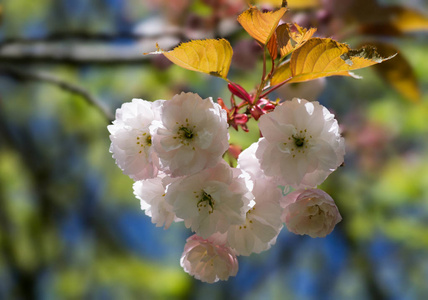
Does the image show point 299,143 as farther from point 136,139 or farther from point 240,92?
point 136,139

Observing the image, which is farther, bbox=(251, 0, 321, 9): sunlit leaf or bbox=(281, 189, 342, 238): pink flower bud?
bbox=(251, 0, 321, 9): sunlit leaf

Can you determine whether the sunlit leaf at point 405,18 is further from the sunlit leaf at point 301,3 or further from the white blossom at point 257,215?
the white blossom at point 257,215

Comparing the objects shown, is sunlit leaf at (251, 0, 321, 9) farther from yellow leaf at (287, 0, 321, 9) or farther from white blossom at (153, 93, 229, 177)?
white blossom at (153, 93, 229, 177)

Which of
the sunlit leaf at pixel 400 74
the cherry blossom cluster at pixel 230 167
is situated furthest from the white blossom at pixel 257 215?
the sunlit leaf at pixel 400 74

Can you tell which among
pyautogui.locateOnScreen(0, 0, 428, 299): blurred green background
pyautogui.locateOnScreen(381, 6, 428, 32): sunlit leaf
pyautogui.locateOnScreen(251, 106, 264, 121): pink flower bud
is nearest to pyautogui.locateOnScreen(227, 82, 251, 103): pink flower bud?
pyautogui.locateOnScreen(251, 106, 264, 121): pink flower bud

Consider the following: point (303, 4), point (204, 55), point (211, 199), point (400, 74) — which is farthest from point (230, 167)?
point (303, 4)

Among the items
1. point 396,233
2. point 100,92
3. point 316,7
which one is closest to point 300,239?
point 396,233
